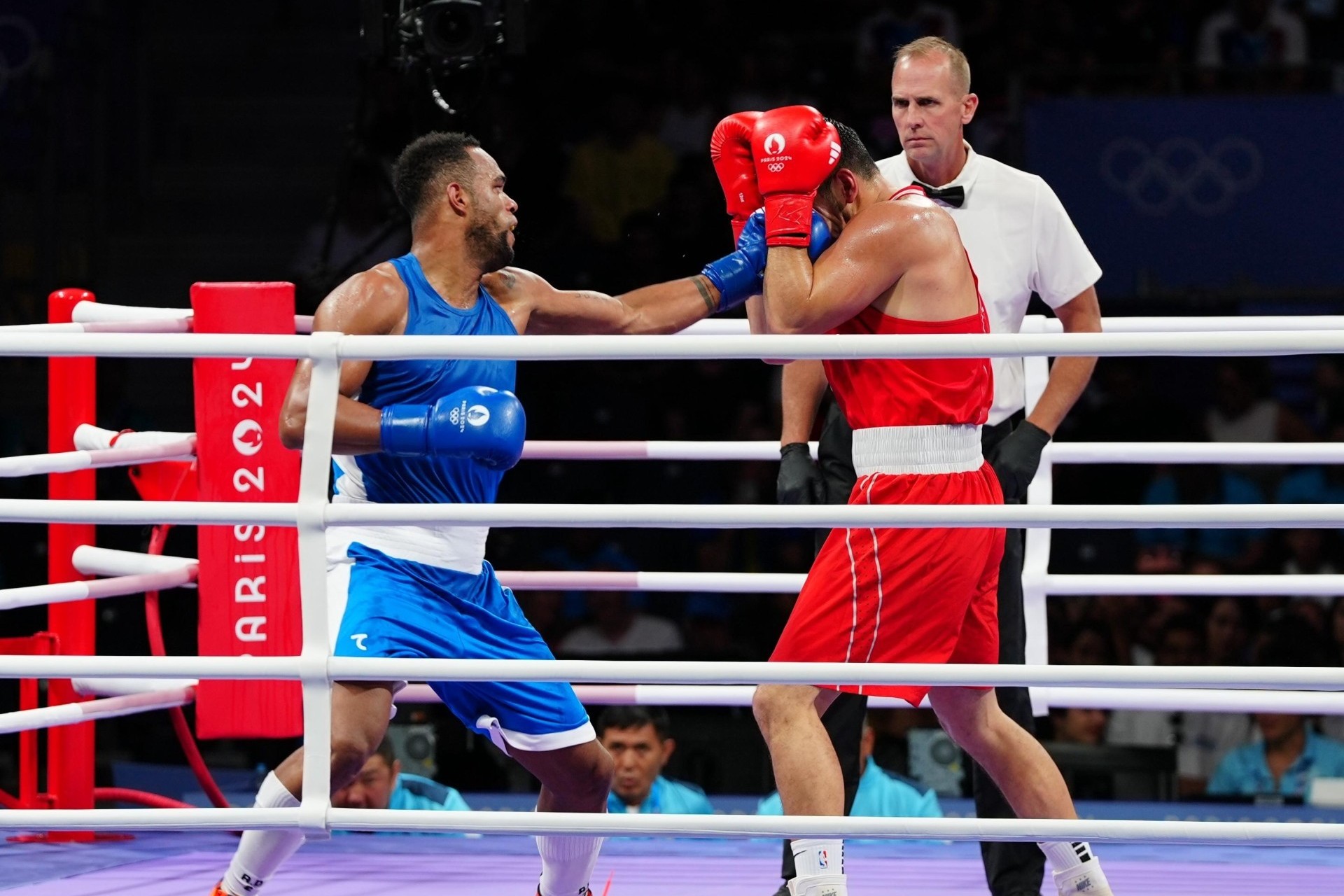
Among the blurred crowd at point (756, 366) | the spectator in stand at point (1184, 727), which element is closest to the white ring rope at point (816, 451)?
the blurred crowd at point (756, 366)

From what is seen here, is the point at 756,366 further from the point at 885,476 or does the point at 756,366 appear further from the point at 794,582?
the point at 885,476

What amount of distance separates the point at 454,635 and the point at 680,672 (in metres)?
0.67

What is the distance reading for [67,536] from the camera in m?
3.77

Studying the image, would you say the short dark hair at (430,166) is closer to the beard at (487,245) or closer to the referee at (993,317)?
the beard at (487,245)

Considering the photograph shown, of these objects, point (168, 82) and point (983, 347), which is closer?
point (983, 347)

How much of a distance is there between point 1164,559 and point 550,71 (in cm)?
415

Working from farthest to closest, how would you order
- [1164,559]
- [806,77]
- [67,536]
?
[806,77] < [1164,559] < [67,536]

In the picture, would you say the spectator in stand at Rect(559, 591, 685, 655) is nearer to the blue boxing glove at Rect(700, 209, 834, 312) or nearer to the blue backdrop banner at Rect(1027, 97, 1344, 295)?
the blue backdrop banner at Rect(1027, 97, 1344, 295)

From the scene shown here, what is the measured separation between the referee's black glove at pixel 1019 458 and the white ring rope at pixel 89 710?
180 cm

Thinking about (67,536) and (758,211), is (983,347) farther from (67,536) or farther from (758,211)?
(67,536)

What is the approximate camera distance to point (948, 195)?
342 centimetres

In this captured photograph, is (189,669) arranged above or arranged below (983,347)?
below

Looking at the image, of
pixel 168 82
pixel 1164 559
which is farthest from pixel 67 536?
pixel 168 82

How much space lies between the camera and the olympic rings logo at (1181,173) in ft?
23.1
